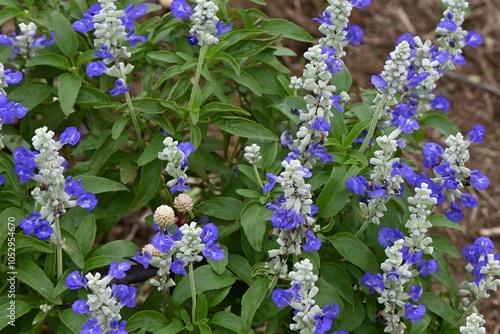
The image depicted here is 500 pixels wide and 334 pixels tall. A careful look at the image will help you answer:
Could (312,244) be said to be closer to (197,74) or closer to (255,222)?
(255,222)

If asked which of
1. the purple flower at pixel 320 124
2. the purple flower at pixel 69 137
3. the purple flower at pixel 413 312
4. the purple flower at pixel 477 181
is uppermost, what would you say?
the purple flower at pixel 320 124

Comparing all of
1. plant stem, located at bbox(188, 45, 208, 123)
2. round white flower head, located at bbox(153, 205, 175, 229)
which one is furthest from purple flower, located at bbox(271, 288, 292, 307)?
plant stem, located at bbox(188, 45, 208, 123)

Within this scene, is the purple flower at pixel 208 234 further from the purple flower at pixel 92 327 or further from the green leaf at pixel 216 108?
the green leaf at pixel 216 108

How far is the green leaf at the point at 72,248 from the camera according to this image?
11.1ft

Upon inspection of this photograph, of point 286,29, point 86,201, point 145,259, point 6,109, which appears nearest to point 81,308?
point 145,259

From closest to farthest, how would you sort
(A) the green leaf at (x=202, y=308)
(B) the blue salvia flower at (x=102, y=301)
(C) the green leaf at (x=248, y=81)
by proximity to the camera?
(B) the blue salvia flower at (x=102, y=301) < (A) the green leaf at (x=202, y=308) < (C) the green leaf at (x=248, y=81)

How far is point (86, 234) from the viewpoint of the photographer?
3.54 metres

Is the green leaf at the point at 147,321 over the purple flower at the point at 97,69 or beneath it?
beneath

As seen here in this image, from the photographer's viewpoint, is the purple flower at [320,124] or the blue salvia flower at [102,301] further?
the purple flower at [320,124]

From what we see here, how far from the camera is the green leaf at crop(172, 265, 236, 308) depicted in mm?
3398

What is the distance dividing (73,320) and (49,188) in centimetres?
60

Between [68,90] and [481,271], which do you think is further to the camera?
[68,90]

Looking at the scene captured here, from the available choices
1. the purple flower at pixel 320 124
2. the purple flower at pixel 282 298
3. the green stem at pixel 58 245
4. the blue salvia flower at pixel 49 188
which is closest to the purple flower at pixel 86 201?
the blue salvia flower at pixel 49 188

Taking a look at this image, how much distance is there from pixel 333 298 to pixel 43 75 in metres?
2.01
